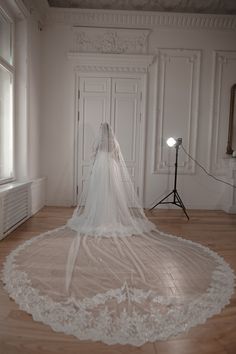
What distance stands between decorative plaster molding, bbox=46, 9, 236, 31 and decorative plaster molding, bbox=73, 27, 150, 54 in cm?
13

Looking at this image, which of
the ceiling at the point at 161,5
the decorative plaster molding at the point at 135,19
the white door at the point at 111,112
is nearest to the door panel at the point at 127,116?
the white door at the point at 111,112

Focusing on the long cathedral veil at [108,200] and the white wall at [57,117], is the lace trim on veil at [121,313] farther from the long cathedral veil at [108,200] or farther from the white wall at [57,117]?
the white wall at [57,117]

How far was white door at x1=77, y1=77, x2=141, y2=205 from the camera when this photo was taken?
4.95 m

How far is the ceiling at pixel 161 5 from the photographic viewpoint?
459 centimetres

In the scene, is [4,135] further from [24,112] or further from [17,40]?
[17,40]

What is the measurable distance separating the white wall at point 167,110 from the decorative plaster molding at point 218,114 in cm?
2

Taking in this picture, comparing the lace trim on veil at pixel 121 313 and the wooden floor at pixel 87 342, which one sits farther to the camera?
the lace trim on veil at pixel 121 313

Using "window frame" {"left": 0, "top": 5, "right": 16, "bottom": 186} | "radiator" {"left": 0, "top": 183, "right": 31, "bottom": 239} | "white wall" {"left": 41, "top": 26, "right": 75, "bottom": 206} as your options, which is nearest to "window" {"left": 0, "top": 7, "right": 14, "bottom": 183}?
"window frame" {"left": 0, "top": 5, "right": 16, "bottom": 186}

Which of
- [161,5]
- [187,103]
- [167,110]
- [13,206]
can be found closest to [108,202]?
[13,206]

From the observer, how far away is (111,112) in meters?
5.00

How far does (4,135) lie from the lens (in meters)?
3.85

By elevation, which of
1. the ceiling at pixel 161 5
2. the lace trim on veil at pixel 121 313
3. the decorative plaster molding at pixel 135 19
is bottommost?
the lace trim on veil at pixel 121 313

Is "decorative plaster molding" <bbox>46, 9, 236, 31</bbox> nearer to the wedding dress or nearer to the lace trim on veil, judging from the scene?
the wedding dress

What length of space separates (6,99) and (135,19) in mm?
2757
